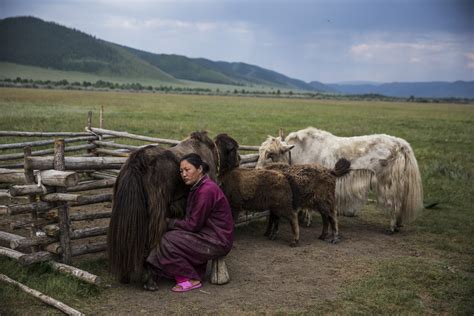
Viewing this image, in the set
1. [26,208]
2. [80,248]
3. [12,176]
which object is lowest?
[80,248]

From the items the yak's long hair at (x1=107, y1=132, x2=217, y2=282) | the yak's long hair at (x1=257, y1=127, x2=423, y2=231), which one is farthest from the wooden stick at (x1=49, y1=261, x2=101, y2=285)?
the yak's long hair at (x1=257, y1=127, x2=423, y2=231)

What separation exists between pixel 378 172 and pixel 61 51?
176 metres

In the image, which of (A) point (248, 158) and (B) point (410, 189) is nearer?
(B) point (410, 189)

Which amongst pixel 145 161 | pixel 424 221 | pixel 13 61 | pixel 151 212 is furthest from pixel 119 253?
pixel 13 61

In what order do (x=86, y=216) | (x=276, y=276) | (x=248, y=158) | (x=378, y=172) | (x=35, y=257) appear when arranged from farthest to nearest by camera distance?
(x=248, y=158)
(x=378, y=172)
(x=86, y=216)
(x=276, y=276)
(x=35, y=257)

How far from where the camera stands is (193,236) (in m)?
4.90

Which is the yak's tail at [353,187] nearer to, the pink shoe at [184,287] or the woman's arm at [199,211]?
the woman's arm at [199,211]

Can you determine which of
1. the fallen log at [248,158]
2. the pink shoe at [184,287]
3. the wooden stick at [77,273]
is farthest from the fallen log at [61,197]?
the fallen log at [248,158]

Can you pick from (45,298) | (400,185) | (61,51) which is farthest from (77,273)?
(61,51)

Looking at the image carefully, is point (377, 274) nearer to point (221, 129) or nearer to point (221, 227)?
point (221, 227)

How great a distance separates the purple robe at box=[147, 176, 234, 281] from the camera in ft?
15.9

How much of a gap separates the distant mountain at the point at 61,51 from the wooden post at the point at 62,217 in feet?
516

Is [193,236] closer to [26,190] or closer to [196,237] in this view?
[196,237]

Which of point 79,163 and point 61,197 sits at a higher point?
point 79,163
